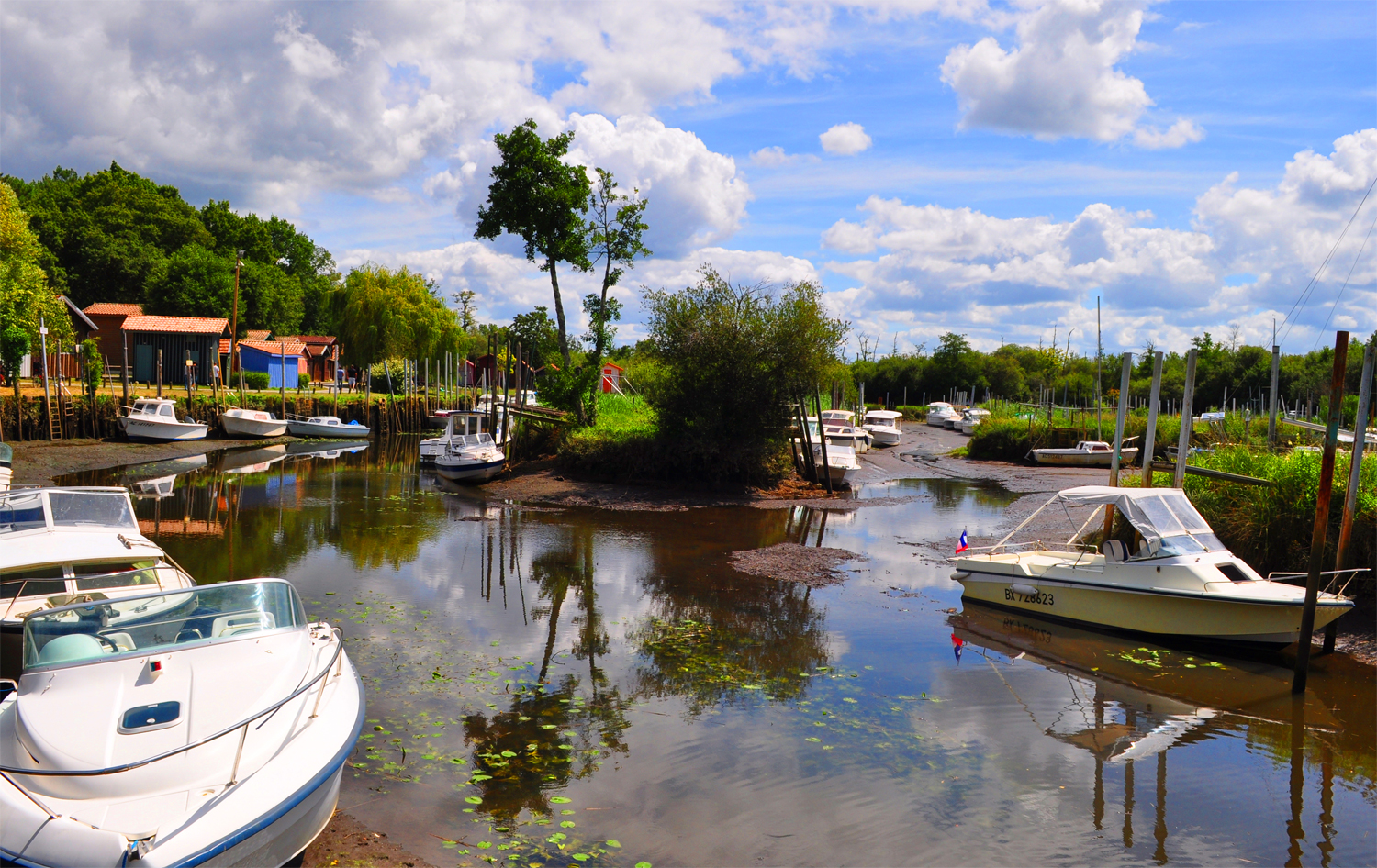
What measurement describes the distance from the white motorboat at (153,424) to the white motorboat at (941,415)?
48347mm

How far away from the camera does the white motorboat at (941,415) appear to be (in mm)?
62344

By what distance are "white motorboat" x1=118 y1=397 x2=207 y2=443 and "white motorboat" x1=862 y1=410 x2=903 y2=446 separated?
31.2m

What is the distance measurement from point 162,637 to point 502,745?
2819mm

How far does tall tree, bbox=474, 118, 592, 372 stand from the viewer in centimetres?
2747

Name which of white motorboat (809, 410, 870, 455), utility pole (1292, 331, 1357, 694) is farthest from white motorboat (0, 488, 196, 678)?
white motorboat (809, 410, 870, 455)

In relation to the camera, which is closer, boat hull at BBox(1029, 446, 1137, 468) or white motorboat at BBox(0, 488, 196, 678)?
white motorboat at BBox(0, 488, 196, 678)

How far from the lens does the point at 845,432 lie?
30688 mm

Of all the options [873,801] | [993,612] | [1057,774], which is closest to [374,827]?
[873,801]

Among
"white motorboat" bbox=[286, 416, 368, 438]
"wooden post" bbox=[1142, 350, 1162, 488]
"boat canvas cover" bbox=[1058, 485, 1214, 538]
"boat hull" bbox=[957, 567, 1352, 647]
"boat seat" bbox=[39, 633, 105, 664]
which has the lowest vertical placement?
"boat hull" bbox=[957, 567, 1352, 647]

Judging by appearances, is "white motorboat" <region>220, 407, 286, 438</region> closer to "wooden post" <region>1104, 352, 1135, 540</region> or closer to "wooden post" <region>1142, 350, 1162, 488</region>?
"wooden post" <region>1104, 352, 1135, 540</region>

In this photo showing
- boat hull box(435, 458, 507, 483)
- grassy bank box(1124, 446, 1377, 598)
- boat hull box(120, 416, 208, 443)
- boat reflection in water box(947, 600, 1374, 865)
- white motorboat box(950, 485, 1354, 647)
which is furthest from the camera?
boat hull box(120, 416, 208, 443)

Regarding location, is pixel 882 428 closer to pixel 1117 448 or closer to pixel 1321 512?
pixel 1117 448

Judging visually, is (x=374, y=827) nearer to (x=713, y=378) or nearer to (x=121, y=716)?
(x=121, y=716)

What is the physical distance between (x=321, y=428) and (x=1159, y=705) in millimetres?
39802
